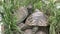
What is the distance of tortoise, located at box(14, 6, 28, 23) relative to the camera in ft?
4.00

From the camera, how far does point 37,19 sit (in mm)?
1218

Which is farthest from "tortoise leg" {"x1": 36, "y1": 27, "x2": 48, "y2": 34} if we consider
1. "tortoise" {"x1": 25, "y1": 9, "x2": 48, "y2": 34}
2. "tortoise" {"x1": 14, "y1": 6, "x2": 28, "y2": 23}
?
"tortoise" {"x1": 14, "y1": 6, "x2": 28, "y2": 23}

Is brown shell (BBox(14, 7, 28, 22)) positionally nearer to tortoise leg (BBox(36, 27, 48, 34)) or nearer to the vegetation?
the vegetation

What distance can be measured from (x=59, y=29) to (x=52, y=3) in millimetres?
184

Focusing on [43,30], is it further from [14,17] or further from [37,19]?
[14,17]

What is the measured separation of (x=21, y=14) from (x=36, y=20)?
114 millimetres

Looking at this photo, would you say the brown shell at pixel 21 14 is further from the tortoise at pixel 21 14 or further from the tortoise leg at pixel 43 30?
the tortoise leg at pixel 43 30

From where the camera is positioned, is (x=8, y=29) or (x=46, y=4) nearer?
(x=8, y=29)

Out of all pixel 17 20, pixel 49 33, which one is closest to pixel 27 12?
pixel 17 20

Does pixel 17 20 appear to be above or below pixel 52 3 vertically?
below

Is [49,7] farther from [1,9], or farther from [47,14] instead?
[1,9]

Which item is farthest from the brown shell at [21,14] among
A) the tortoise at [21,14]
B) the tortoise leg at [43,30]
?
the tortoise leg at [43,30]

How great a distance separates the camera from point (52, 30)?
120cm

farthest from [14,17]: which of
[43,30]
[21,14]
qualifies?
[43,30]
